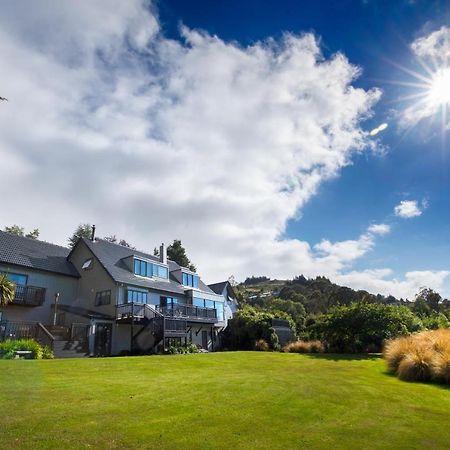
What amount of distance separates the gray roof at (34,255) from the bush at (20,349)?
8.32 meters

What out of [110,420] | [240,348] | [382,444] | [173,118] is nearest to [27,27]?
[173,118]

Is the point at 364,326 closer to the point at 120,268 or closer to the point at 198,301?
the point at 198,301

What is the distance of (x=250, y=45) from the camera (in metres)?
12.1

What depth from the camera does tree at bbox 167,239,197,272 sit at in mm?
57906

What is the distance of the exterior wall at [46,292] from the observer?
2436 centimetres

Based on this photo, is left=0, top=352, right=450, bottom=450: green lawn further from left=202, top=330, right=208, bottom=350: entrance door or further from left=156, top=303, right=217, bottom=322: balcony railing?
left=202, top=330, right=208, bottom=350: entrance door

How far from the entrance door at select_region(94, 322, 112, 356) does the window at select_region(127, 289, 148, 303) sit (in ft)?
8.76

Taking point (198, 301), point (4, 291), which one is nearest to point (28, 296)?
point (4, 291)

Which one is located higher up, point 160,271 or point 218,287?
point 160,271

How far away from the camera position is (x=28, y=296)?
24625mm

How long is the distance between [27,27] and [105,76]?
10.1ft

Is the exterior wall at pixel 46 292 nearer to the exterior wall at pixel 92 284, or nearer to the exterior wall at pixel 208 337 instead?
the exterior wall at pixel 92 284

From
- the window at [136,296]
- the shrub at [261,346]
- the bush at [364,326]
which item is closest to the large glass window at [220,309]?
the shrub at [261,346]

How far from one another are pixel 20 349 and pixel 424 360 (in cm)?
1705
